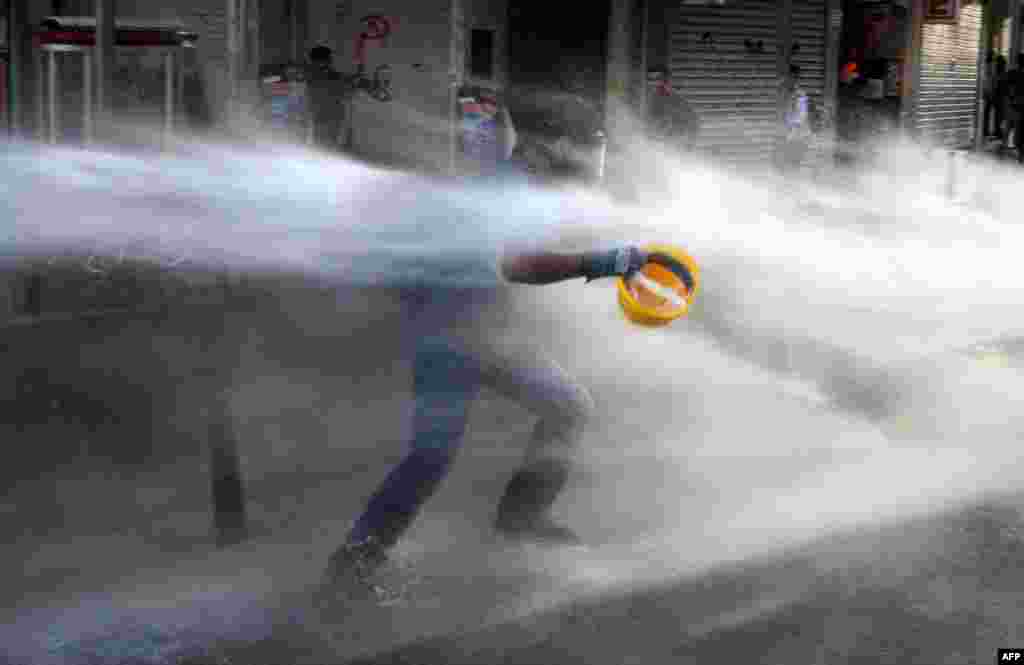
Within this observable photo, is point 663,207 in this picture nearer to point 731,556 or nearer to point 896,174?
point 896,174

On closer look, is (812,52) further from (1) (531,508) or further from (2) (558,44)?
(1) (531,508)

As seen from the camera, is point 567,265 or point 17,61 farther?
point 17,61

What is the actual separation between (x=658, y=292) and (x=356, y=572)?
1.37 m

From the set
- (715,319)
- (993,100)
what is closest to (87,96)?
(715,319)

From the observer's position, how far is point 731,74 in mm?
17016

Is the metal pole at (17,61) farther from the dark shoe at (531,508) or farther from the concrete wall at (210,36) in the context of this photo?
the dark shoe at (531,508)

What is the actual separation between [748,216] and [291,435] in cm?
859

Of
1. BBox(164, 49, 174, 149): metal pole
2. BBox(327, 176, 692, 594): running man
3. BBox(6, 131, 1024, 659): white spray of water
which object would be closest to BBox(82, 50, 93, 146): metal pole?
BBox(6, 131, 1024, 659): white spray of water

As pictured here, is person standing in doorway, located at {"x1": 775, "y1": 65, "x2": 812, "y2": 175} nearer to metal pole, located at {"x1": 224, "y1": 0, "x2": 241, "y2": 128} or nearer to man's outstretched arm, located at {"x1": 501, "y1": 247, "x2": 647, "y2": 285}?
metal pole, located at {"x1": 224, "y1": 0, "x2": 241, "y2": 128}

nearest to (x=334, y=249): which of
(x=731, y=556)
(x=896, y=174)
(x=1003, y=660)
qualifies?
(x=731, y=556)

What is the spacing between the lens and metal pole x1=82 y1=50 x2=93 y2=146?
29.3 ft

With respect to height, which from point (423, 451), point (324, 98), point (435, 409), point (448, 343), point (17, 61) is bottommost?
point (423, 451)

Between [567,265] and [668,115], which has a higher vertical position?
[668,115]

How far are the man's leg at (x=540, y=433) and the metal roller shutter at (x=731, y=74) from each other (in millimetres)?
11292
